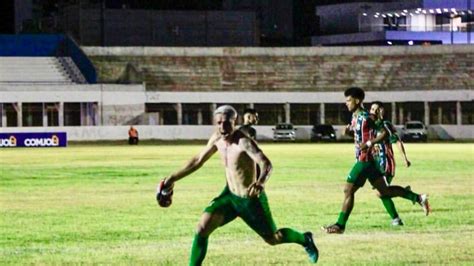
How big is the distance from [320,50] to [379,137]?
79833 millimetres

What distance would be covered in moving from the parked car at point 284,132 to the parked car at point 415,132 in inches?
323

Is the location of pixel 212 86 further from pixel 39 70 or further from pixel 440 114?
pixel 440 114

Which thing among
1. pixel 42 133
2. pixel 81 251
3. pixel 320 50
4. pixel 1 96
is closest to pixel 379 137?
pixel 81 251

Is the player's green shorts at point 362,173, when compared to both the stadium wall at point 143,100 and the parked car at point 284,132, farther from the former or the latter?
the parked car at point 284,132

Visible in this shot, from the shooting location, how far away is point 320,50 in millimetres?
99500

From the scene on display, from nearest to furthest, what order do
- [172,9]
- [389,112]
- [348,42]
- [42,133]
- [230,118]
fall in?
1. [230,118]
2. [42,133]
3. [389,112]
4. [172,9]
5. [348,42]

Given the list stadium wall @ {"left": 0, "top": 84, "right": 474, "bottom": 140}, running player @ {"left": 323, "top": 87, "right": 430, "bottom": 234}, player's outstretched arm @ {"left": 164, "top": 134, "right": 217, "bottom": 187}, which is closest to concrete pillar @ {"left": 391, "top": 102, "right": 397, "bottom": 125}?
stadium wall @ {"left": 0, "top": 84, "right": 474, "bottom": 140}

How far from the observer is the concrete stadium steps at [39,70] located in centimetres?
8819

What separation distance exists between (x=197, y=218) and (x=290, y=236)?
9435mm

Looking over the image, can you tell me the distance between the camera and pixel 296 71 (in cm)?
9700

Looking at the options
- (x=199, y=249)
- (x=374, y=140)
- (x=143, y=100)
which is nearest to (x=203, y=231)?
(x=199, y=249)

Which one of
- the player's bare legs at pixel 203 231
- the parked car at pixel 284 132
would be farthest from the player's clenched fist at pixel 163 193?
the parked car at pixel 284 132

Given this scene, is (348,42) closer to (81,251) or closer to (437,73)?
(437,73)

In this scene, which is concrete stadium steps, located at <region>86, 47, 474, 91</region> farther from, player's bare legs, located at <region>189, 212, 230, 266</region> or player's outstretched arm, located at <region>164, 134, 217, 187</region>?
player's outstretched arm, located at <region>164, 134, 217, 187</region>
